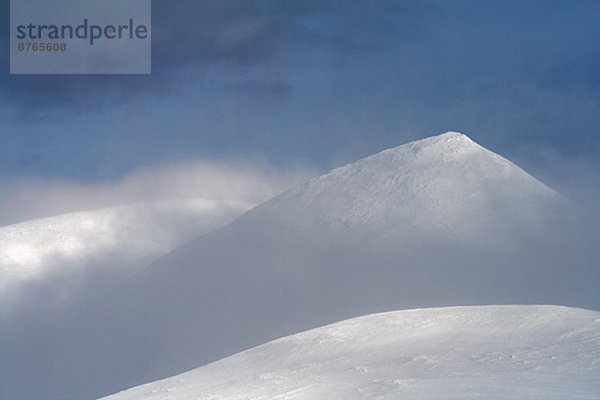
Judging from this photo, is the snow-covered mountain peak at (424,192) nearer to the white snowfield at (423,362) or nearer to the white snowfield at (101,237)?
the white snowfield at (101,237)

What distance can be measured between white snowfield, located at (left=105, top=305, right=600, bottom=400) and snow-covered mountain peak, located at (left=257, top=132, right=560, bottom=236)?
18455mm

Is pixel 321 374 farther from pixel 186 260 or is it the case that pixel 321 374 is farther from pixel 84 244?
pixel 84 244

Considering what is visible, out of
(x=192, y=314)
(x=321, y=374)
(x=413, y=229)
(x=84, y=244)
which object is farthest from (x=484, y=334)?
(x=84, y=244)

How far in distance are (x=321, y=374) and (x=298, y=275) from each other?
2186cm

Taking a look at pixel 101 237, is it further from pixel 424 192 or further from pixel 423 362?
pixel 423 362

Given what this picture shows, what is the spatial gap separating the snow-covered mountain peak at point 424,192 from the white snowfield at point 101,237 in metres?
11.8

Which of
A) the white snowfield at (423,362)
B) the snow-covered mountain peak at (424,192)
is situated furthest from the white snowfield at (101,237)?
the white snowfield at (423,362)

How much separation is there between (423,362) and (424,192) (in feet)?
83.0

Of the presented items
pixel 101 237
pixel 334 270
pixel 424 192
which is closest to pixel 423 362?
pixel 334 270

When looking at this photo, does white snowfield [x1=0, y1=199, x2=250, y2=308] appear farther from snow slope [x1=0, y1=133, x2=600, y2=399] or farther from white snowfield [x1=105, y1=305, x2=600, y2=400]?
white snowfield [x1=105, y1=305, x2=600, y2=400]

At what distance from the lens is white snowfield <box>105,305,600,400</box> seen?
10305 mm

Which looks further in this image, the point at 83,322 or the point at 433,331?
the point at 83,322

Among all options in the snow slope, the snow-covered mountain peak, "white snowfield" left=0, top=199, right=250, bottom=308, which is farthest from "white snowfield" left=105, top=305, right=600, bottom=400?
"white snowfield" left=0, top=199, right=250, bottom=308

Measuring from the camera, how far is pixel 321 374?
12438 mm
